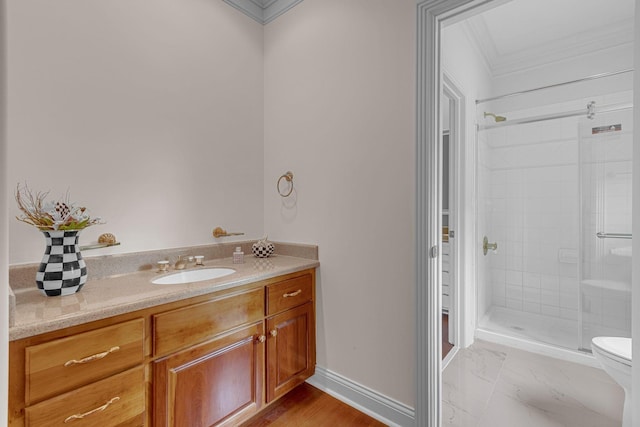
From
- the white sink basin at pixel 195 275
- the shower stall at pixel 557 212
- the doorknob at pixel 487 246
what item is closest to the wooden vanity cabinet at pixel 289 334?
the white sink basin at pixel 195 275

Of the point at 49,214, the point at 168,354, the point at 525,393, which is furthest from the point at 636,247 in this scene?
the point at 49,214

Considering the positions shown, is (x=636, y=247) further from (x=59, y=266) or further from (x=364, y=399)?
(x=59, y=266)

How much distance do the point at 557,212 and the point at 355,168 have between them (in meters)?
2.33

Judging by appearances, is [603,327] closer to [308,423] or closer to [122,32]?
[308,423]

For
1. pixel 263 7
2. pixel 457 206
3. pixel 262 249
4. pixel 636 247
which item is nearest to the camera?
pixel 636 247

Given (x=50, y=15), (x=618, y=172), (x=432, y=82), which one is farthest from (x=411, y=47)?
(x=618, y=172)

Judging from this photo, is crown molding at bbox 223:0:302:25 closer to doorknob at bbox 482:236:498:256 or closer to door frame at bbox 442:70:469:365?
door frame at bbox 442:70:469:365

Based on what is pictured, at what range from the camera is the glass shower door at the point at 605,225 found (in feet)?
7.86

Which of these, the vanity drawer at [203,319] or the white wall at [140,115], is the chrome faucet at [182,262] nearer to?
the white wall at [140,115]

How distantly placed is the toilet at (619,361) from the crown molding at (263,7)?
2.79m

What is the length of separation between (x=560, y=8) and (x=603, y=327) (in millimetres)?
A: 2667

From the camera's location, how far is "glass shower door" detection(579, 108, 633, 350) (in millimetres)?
2395

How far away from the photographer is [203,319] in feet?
4.32

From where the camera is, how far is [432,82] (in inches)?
56.8
